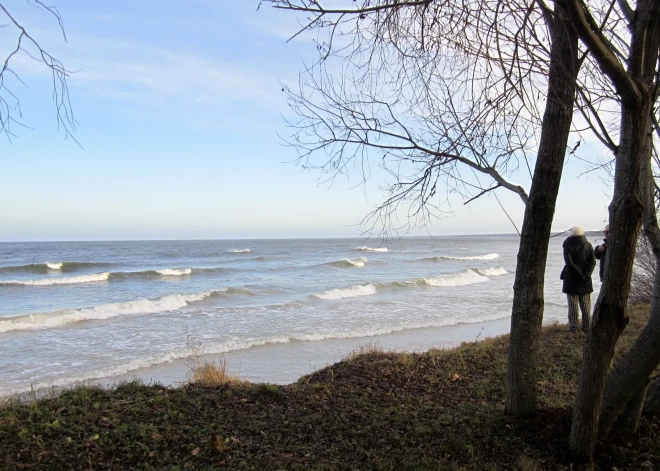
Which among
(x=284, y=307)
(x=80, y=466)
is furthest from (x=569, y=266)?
(x=284, y=307)

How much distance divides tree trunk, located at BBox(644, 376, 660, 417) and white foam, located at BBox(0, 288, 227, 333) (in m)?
14.7

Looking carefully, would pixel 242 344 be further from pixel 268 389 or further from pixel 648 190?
pixel 648 190

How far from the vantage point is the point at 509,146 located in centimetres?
418

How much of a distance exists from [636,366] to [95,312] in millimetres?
16173

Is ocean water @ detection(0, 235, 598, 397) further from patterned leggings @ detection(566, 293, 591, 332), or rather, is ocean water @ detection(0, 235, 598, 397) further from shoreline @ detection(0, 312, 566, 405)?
patterned leggings @ detection(566, 293, 591, 332)

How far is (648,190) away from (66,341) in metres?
12.7

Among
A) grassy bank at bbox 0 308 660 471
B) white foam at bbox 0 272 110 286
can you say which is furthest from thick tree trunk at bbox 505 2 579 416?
white foam at bbox 0 272 110 286

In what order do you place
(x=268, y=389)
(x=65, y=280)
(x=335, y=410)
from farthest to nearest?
(x=65, y=280) → (x=268, y=389) → (x=335, y=410)

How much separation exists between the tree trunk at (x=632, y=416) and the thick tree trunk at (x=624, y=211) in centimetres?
45

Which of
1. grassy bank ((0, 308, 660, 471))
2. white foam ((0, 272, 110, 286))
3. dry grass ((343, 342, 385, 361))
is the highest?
grassy bank ((0, 308, 660, 471))

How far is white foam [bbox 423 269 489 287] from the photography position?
992 inches

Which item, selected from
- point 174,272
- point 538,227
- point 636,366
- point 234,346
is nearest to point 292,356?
point 234,346

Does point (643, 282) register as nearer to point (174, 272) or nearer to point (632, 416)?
point (632, 416)

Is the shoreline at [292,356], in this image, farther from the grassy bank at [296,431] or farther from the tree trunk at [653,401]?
the tree trunk at [653,401]
